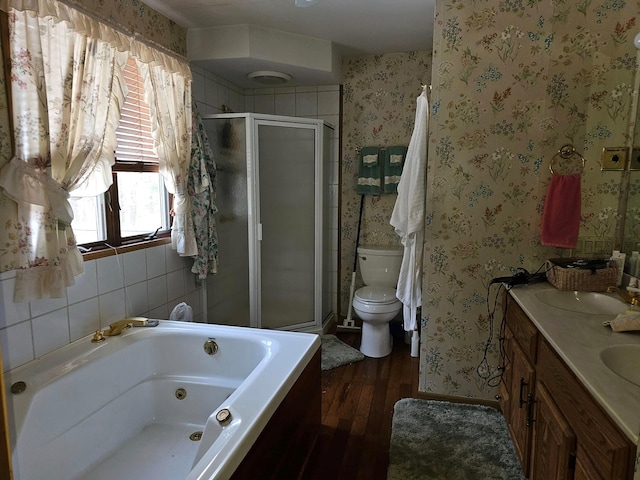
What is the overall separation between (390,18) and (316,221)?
5.05 ft

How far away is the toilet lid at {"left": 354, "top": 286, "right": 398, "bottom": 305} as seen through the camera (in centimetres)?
300

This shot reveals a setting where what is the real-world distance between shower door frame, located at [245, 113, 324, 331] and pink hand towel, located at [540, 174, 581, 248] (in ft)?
5.59

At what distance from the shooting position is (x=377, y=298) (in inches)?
119

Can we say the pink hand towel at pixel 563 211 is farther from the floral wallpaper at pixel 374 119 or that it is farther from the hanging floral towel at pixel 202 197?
Result: the hanging floral towel at pixel 202 197

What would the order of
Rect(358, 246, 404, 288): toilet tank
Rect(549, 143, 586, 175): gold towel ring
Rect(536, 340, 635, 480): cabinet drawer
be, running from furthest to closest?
Rect(358, 246, 404, 288): toilet tank → Rect(549, 143, 586, 175): gold towel ring → Rect(536, 340, 635, 480): cabinet drawer

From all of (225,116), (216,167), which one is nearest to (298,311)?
(216,167)

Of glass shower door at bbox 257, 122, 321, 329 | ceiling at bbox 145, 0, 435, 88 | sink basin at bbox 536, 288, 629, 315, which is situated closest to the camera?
sink basin at bbox 536, 288, 629, 315

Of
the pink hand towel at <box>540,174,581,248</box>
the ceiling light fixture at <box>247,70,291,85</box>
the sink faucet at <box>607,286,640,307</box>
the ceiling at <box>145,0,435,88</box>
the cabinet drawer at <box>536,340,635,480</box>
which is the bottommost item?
the cabinet drawer at <box>536,340,635,480</box>

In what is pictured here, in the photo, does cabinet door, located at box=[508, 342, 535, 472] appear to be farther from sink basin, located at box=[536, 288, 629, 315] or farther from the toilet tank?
the toilet tank

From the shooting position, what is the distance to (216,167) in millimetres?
3016

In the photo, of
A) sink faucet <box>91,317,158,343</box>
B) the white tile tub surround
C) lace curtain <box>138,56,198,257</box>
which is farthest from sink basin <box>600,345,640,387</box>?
lace curtain <box>138,56,198,257</box>

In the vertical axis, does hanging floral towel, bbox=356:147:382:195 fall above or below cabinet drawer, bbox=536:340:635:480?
above

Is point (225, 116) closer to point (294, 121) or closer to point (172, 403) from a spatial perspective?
point (294, 121)

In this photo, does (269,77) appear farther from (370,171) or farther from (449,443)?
(449,443)
